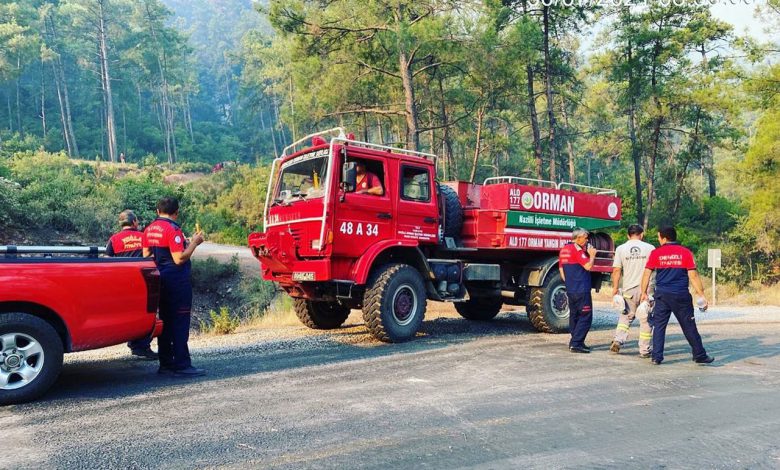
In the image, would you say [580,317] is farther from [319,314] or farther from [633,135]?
[633,135]

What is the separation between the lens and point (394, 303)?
833cm

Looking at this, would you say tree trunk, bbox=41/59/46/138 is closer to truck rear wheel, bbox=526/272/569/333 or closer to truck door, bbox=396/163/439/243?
truck door, bbox=396/163/439/243

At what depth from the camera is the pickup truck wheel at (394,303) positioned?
809 centimetres

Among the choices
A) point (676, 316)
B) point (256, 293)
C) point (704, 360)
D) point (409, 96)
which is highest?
point (409, 96)

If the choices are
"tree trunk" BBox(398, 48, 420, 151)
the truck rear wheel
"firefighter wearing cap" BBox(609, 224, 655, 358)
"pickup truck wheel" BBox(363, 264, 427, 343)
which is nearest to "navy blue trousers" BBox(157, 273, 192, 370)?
"pickup truck wheel" BBox(363, 264, 427, 343)

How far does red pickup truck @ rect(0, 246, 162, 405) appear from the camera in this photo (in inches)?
194

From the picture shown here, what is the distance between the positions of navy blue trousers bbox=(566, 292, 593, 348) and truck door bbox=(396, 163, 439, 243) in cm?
236

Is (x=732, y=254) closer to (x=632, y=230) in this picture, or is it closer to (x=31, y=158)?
(x=632, y=230)

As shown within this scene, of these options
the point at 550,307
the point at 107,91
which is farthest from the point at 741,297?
the point at 107,91

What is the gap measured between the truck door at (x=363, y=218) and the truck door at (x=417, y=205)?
0.74ft

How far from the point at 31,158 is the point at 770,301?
40.7 m

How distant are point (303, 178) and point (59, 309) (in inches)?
171

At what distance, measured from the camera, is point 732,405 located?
5.30 m

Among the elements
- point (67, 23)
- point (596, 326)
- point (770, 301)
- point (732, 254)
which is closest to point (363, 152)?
point (596, 326)
